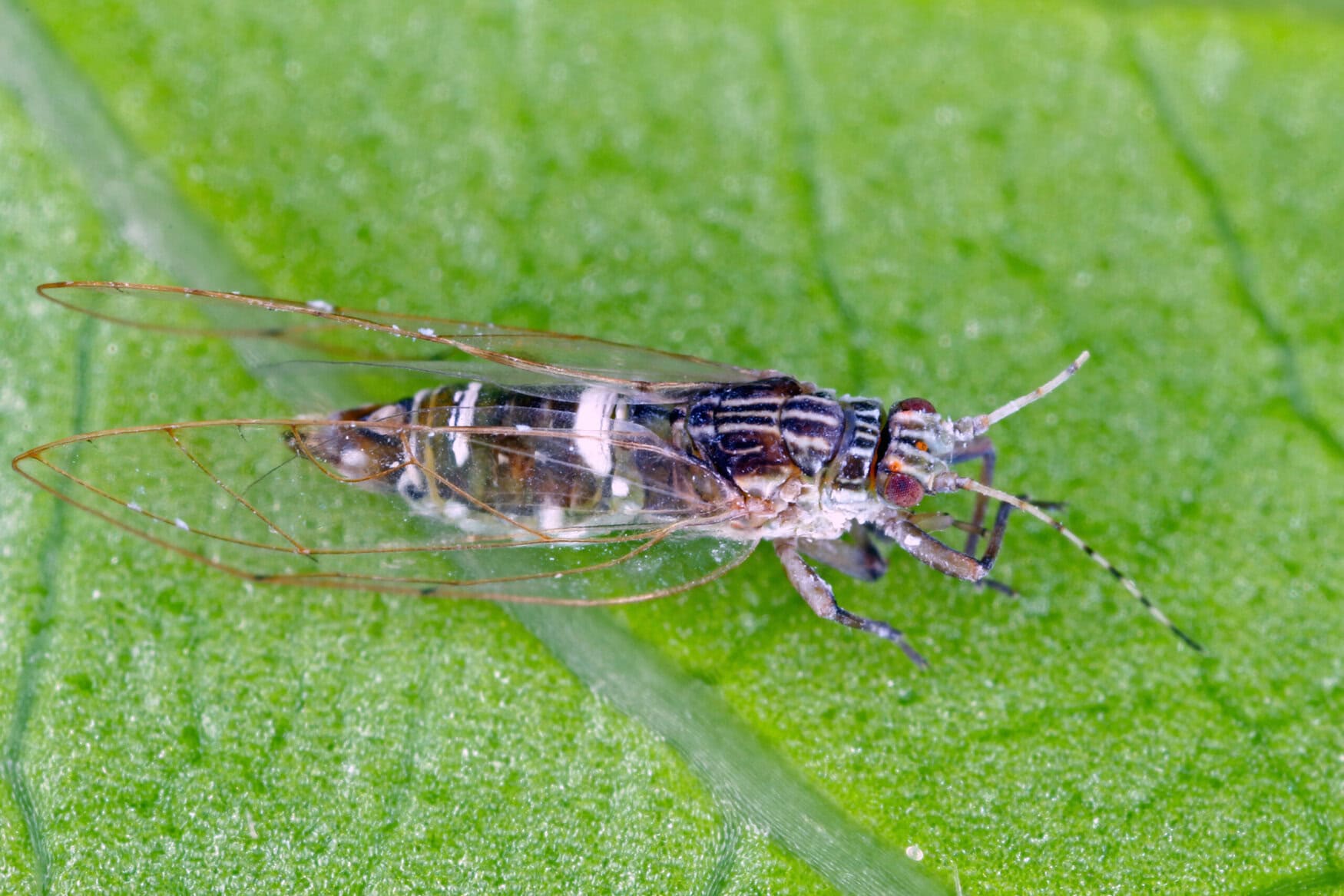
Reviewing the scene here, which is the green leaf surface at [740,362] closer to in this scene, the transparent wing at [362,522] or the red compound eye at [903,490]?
the transparent wing at [362,522]

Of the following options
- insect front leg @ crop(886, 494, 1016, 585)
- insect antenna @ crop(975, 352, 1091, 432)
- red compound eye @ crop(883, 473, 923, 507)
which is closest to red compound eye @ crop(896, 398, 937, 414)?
insect antenna @ crop(975, 352, 1091, 432)

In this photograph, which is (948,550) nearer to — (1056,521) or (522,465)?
(1056,521)

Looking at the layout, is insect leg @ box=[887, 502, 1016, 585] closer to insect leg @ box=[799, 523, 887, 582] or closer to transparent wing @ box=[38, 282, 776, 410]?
insect leg @ box=[799, 523, 887, 582]

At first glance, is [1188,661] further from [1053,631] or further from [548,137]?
[548,137]

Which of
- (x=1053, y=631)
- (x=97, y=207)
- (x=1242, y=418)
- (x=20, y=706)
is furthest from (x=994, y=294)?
(x=20, y=706)

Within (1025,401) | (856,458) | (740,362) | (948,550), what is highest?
(1025,401)

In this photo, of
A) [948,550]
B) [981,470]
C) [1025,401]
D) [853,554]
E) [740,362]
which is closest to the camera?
[1025,401]

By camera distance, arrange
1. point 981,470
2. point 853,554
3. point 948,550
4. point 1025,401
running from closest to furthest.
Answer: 1. point 1025,401
2. point 948,550
3. point 853,554
4. point 981,470

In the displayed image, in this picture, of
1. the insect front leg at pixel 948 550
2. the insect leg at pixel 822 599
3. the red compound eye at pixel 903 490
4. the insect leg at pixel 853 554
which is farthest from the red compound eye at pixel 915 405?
the insect leg at pixel 822 599

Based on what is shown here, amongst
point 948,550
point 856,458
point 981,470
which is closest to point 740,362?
point 856,458
